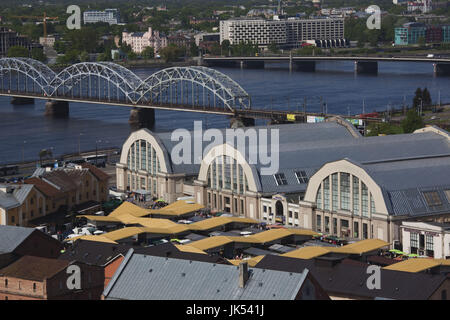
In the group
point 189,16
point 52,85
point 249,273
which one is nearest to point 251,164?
point 249,273

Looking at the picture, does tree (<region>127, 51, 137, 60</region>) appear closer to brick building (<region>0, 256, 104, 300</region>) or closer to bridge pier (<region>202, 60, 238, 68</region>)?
bridge pier (<region>202, 60, 238, 68</region>)

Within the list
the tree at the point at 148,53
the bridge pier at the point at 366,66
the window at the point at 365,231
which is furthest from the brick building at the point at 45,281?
the tree at the point at 148,53

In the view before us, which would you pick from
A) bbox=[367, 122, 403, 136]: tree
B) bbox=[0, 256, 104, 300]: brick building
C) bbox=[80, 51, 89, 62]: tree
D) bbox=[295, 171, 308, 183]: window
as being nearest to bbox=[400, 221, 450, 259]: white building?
bbox=[295, 171, 308, 183]: window

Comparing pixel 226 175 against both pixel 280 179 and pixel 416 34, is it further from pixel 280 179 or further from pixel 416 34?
pixel 416 34

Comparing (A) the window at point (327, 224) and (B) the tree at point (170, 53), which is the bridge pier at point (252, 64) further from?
(A) the window at point (327, 224)

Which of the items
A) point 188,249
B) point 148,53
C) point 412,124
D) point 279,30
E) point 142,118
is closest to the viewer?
point 188,249

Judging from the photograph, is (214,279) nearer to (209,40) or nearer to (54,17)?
(209,40)

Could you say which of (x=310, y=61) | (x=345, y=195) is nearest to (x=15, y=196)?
(x=345, y=195)
